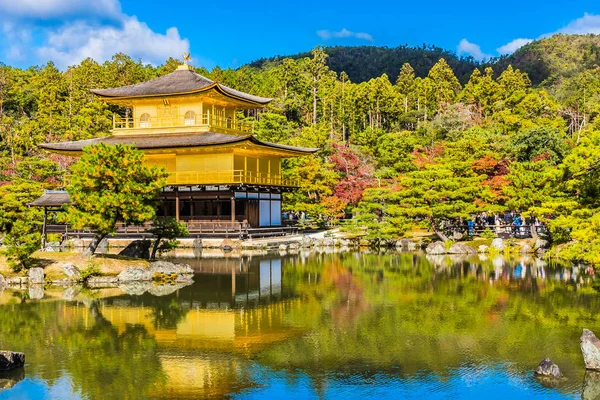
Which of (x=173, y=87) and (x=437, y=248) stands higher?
(x=173, y=87)

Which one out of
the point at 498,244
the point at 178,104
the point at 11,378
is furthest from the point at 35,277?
the point at 178,104

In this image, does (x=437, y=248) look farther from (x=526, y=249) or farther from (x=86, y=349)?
(x=86, y=349)

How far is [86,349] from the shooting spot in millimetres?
11055

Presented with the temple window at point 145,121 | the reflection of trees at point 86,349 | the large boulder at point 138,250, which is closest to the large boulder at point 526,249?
the large boulder at point 138,250

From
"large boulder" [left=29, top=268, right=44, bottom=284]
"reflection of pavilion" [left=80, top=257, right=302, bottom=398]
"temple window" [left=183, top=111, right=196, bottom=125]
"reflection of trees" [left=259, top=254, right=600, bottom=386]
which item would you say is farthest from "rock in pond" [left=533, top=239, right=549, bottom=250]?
"temple window" [left=183, top=111, right=196, bottom=125]

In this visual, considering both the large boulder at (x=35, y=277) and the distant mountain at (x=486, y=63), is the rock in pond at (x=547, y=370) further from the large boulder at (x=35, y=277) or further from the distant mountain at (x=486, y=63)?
the distant mountain at (x=486, y=63)

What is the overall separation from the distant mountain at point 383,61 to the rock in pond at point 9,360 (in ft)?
325

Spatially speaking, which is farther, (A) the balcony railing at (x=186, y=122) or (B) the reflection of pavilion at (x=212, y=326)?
(A) the balcony railing at (x=186, y=122)

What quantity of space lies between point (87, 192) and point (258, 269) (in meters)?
6.57

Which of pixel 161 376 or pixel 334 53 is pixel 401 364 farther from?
pixel 334 53

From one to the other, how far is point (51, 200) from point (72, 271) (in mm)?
11868

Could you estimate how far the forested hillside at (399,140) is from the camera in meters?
26.2

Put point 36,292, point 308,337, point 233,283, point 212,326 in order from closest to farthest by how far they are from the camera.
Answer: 1. point 308,337
2. point 212,326
3. point 36,292
4. point 233,283

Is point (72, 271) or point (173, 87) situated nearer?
point (72, 271)
